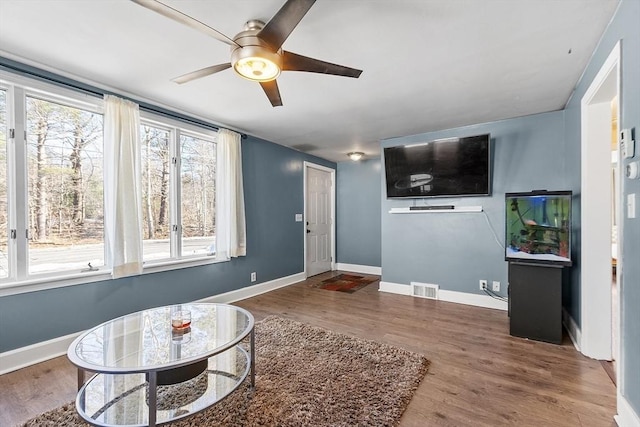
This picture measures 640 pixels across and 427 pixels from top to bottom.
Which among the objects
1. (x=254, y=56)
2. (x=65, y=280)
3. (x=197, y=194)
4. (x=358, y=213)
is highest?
(x=254, y=56)

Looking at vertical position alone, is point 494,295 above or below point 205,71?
below

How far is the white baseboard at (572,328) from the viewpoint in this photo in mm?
2584

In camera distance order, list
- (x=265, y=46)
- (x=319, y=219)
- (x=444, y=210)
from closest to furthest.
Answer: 1. (x=265, y=46)
2. (x=444, y=210)
3. (x=319, y=219)

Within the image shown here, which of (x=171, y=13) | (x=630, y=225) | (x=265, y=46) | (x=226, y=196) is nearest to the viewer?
(x=171, y=13)

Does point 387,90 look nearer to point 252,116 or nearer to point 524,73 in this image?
point 524,73

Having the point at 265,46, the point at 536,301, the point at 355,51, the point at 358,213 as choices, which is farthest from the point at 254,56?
the point at 358,213

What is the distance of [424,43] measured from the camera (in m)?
2.04

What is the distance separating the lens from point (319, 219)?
5.95 metres

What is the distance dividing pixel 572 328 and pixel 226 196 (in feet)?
13.1

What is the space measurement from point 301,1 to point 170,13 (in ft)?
2.04

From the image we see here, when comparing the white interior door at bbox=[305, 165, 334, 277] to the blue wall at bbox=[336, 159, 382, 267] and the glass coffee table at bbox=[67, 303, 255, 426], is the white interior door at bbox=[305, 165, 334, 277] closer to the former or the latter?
the blue wall at bbox=[336, 159, 382, 267]

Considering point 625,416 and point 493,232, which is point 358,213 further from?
point 625,416

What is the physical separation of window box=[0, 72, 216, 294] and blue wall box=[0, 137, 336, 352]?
6.0 inches

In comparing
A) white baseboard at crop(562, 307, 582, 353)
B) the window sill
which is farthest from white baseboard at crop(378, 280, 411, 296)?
the window sill
